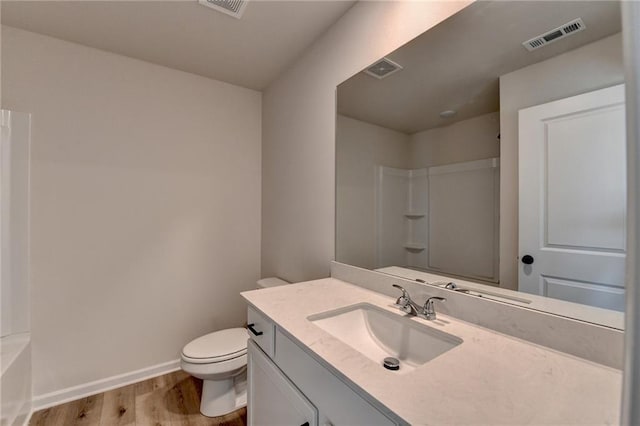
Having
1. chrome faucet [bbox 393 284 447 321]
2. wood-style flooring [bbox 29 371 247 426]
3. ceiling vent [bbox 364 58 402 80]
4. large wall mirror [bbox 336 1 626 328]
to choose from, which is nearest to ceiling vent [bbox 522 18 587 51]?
large wall mirror [bbox 336 1 626 328]

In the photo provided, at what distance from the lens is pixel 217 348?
5.60 feet

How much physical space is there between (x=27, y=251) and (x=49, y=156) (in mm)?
613

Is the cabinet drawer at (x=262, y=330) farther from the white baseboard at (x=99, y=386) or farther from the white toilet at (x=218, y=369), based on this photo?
the white baseboard at (x=99, y=386)

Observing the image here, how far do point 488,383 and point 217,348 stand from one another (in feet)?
5.10

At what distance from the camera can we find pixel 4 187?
64.4 inches

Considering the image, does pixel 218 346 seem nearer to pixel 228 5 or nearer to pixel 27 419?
pixel 27 419

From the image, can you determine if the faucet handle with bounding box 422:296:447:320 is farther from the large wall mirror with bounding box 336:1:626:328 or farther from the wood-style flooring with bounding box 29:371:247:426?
the wood-style flooring with bounding box 29:371:247:426

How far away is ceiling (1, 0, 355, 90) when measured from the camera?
152cm

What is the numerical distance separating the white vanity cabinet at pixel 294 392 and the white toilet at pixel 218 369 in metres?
0.45

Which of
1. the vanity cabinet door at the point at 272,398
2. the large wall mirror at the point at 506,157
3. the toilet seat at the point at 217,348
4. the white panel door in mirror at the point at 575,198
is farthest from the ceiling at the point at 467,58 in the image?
the toilet seat at the point at 217,348

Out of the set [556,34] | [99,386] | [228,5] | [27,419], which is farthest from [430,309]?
[27,419]

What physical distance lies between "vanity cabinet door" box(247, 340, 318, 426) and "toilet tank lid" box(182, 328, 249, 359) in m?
0.49

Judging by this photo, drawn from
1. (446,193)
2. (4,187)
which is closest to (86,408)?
(4,187)

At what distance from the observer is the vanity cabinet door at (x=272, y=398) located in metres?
0.87
